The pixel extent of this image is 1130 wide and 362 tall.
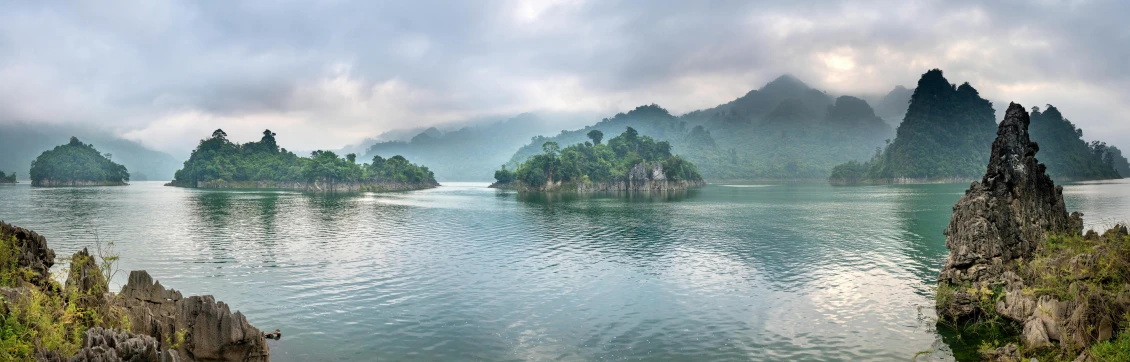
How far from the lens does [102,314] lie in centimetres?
1342

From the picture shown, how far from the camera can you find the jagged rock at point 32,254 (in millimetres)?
14133

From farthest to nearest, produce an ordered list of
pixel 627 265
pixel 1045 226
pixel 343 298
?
pixel 627 265
pixel 343 298
pixel 1045 226

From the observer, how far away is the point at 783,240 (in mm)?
45219

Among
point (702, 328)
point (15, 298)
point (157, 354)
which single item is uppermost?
point (15, 298)

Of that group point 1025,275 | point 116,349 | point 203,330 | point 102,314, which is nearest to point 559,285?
point 203,330

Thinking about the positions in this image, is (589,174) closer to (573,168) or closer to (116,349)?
(573,168)

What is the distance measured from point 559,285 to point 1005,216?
19.9 meters

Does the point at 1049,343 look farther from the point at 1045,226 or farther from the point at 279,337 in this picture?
the point at 279,337

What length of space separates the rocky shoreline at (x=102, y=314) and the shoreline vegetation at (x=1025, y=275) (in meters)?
21.7

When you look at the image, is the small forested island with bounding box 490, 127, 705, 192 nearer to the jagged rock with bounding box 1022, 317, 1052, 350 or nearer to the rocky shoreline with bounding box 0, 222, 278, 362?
the rocky shoreline with bounding box 0, 222, 278, 362

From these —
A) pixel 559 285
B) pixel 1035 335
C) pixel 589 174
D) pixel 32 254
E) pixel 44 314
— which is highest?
pixel 589 174

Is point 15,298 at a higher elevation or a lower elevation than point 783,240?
higher

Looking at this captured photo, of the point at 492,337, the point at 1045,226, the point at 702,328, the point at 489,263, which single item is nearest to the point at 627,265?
A: the point at 489,263

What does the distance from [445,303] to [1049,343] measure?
21.4 m
